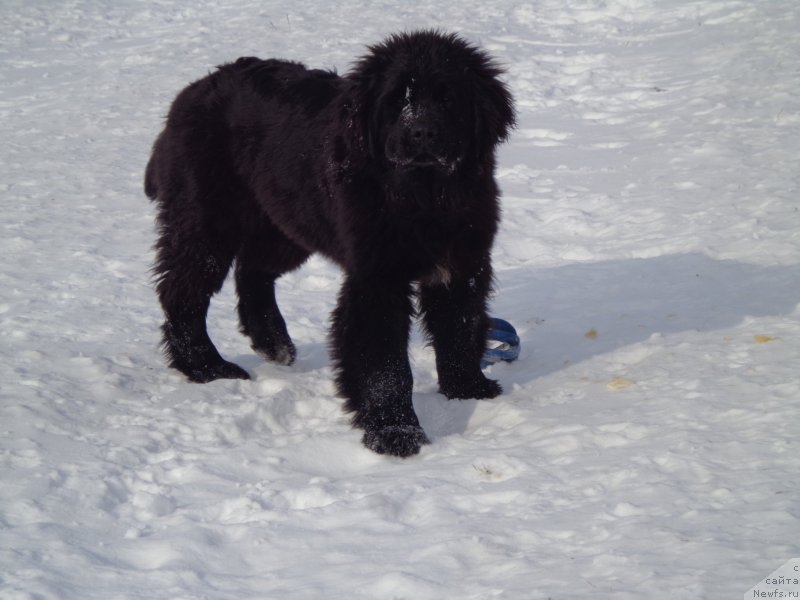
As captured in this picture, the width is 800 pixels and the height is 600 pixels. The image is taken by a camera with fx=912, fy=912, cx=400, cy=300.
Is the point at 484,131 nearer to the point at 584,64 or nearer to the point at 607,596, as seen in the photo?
the point at 607,596

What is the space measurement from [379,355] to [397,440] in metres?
0.38

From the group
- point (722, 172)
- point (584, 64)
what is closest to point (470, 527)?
point (722, 172)

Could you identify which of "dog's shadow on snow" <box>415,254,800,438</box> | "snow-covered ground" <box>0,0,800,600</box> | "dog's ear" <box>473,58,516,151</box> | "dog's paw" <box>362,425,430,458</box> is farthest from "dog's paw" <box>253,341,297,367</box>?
"dog's ear" <box>473,58,516,151</box>

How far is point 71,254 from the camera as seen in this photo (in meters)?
6.61

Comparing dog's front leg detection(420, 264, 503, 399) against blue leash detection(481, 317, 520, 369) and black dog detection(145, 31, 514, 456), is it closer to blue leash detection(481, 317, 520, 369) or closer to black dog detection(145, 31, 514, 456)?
black dog detection(145, 31, 514, 456)

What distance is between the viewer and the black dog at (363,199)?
3861 millimetres

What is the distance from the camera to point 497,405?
4238mm

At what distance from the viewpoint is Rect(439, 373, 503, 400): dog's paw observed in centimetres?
438

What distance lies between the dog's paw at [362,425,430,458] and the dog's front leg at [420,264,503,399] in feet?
1.75

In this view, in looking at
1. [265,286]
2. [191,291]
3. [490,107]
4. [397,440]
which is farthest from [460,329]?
[191,291]

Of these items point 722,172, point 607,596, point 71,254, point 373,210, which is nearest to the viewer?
point 607,596

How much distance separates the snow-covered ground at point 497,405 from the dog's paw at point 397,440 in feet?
0.19

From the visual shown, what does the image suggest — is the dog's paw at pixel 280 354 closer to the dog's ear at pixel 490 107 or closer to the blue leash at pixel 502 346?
the blue leash at pixel 502 346

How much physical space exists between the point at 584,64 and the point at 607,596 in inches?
386
